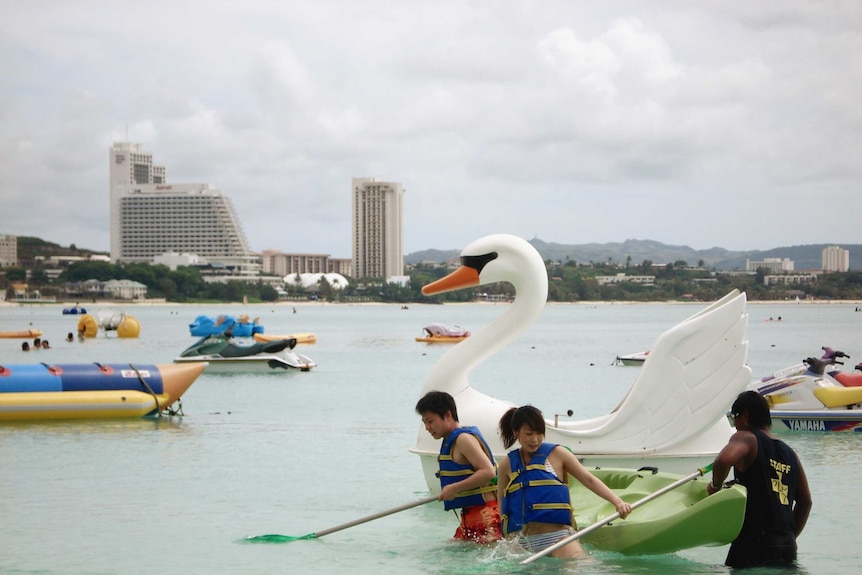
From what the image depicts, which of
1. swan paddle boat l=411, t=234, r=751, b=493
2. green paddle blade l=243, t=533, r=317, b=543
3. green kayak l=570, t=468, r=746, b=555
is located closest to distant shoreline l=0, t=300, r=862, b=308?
green paddle blade l=243, t=533, r=317, b=543

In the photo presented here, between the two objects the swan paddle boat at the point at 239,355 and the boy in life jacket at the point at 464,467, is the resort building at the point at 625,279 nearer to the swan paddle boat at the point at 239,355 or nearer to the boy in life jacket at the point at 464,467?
the swan paddle boat at the point at 239,355

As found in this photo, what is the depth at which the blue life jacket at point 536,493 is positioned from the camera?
704 centimetres

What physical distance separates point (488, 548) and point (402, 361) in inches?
1319

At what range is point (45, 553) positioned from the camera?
945 cm

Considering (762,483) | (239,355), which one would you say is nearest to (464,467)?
(762,483)

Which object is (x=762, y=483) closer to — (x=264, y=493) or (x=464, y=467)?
(x=464, y=467)

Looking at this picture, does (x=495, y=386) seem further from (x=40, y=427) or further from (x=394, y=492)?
(x=394, y=492)

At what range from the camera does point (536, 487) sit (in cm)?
706

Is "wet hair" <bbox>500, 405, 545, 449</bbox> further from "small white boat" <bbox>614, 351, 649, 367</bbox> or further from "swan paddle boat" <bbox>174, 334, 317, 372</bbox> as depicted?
"small white boat" <bbox>614, 351, 649, 367</bbox>

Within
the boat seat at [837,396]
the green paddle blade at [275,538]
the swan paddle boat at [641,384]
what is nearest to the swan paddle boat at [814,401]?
the boat seat at [837,396]

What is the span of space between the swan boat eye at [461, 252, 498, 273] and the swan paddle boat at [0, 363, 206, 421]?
9371mm

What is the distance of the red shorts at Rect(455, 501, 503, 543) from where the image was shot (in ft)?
25.4

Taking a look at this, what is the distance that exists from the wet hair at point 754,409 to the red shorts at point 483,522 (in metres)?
1.80

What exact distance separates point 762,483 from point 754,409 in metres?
0.47
